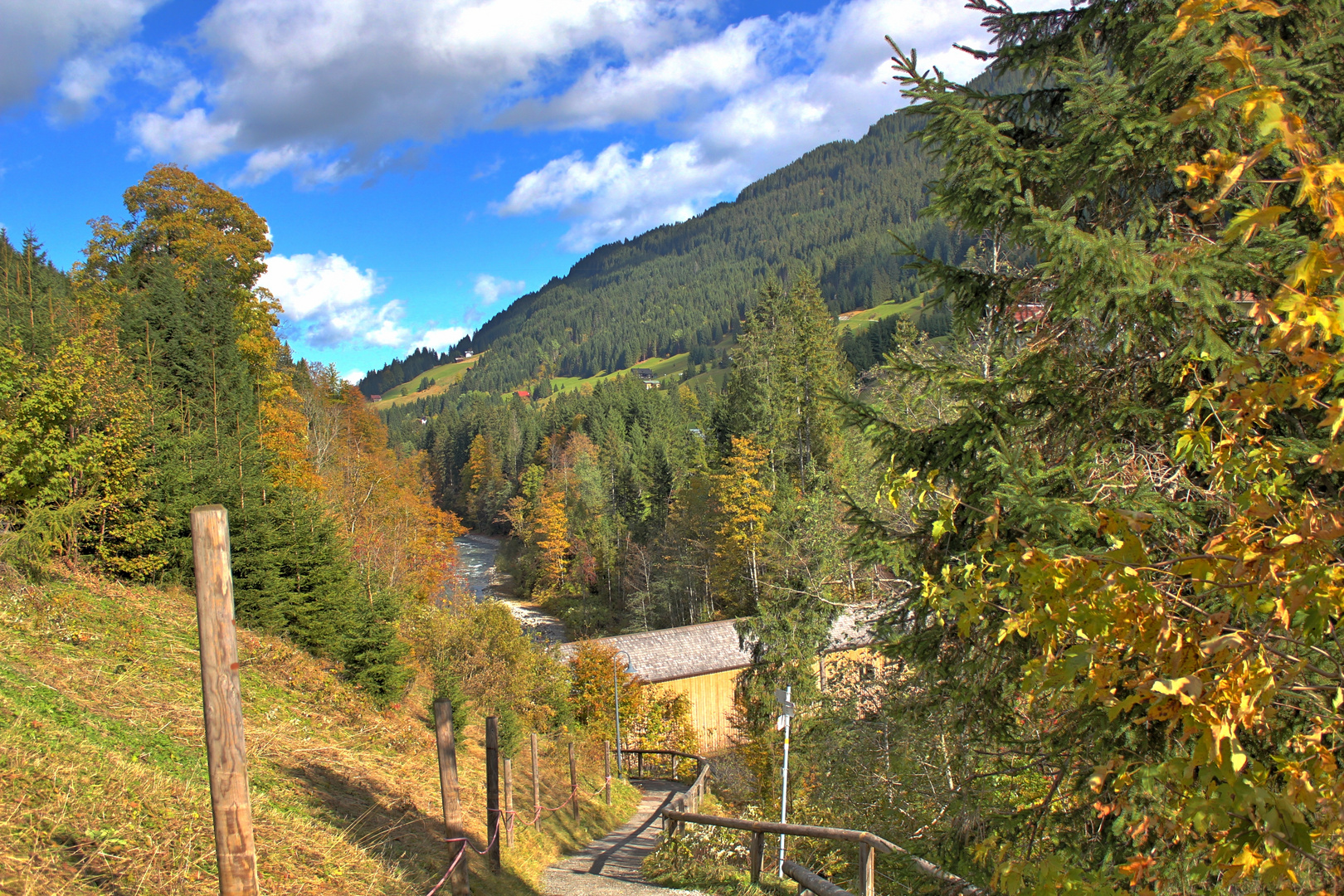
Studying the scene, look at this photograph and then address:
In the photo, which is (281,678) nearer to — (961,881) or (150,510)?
(150,510)

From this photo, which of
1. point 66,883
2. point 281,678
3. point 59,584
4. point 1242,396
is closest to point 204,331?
point 59,584

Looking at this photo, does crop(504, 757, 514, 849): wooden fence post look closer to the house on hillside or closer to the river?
the river

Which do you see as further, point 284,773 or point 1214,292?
point 284,773

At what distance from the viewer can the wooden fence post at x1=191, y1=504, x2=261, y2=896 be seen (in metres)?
3.96

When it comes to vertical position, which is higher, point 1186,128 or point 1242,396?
point 1186,128

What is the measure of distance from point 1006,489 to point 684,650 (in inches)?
1087

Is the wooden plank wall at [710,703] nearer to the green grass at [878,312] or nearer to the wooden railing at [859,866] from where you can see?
the wooden railing at [859,866]

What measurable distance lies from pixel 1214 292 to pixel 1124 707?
2.94m

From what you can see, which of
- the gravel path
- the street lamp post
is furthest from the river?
the gravel path

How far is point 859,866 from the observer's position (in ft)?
22.2

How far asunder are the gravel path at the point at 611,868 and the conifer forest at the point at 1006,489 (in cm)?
74

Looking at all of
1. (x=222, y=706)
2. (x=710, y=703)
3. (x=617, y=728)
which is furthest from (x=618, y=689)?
(x=222, y=706)

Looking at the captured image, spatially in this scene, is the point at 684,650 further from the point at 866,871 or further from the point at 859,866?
the point at 866,871

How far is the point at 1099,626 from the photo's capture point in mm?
1888
